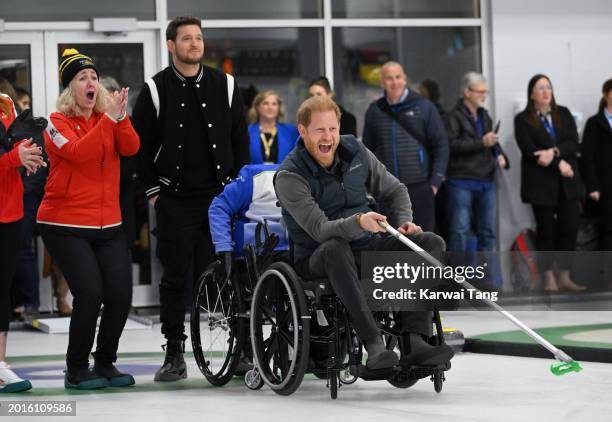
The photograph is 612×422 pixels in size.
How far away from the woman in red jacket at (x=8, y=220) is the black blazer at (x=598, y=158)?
5903mm

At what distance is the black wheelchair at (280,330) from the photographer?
5195 mm

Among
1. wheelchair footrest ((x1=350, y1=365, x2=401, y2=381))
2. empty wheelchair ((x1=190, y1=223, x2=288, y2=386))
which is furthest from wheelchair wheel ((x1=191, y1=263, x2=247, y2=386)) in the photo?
wheelchair footrest ((x1=350, y1=365, x2=401, y2=381))

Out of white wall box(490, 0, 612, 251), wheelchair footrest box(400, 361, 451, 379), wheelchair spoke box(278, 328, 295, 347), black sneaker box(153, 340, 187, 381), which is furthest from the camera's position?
white wall box(490, 0, 612, 251)

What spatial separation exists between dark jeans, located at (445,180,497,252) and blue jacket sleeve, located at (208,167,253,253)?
13.4 ft

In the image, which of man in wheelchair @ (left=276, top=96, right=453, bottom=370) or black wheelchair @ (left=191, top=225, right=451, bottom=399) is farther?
black wheelchair @ (left=191, top=225, right=451, bottom=399)

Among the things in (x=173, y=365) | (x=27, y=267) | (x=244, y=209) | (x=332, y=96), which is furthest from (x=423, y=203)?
(x=173, y=365)

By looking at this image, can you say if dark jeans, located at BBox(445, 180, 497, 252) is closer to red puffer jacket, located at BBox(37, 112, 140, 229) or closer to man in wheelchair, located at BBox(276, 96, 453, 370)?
man in wheelchair, located at BBox(276, 96, 453, 370)

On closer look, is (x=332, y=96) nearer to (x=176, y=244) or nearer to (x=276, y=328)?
(x=176, y=244)

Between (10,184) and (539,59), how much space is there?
20.0 feet

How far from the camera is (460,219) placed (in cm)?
985

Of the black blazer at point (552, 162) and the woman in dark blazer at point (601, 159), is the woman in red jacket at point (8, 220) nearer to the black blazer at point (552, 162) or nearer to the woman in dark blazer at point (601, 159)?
the black blazer at point (552, 162)

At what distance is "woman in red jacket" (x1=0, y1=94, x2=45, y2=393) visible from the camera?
565 centimetres

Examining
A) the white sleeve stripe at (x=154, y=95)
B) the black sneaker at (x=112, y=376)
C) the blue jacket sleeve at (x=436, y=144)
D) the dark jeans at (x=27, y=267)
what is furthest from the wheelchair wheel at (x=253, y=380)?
the blue jacket sleeve at (x=436, y=144)

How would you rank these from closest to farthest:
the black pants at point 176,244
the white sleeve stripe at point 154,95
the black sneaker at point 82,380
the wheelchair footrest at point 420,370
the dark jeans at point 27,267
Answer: the wheelchair footrest at point 420,370 → the black sneaker at point 82,380 → the black pants at point 176,244 → the white sleeve stripe at point 154,95 → the dark jeans at point 27,267
